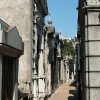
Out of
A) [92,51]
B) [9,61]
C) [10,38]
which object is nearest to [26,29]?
[9,61]

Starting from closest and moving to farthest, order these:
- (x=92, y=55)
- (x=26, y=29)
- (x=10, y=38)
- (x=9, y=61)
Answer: (x=10, y=38) < (x=92, y=55) < (x=9, y=61) < (x=26, y=29)

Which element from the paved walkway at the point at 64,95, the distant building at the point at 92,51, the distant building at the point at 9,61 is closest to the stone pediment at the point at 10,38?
the distant building at the point at 9,61

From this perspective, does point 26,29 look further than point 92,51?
Yes

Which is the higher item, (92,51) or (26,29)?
(26,29)

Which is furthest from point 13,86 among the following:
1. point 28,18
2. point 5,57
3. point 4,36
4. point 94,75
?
point 28,18

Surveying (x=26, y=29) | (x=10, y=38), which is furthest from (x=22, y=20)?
(x=10, y=38)

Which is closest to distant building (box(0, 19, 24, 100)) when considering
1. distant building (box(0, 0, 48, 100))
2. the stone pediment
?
the stone pediment

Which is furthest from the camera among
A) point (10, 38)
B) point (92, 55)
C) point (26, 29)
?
point (26, 29)

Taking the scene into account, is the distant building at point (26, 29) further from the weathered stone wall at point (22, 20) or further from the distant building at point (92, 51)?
the distant building at point (92, 51)

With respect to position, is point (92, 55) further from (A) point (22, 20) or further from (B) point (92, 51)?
(A) point (22, 20)

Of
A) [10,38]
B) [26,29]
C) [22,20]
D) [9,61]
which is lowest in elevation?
[9,61]

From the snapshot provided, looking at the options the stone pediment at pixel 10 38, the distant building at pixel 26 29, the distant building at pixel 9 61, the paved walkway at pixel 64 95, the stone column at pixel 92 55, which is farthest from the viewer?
the paved walkway at pixel 64 95

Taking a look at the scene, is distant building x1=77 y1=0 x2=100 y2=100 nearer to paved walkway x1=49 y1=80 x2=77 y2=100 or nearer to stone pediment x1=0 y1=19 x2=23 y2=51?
stone pediment x1=0 y1=19 x2=23 y2=51

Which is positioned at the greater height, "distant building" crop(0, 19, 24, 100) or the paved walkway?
"distant building" crop(0, 19, 24, 100)
